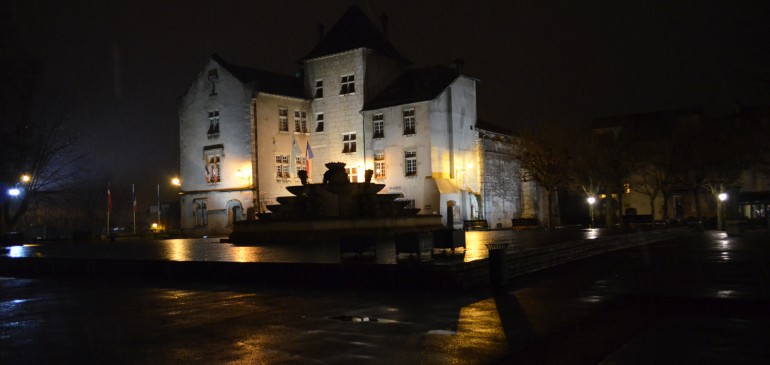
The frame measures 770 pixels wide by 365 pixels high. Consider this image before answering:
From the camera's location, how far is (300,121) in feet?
202

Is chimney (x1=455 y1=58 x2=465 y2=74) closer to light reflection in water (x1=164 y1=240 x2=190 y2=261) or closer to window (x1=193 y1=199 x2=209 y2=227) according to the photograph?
window (x1=193 y1=199 x2=209 y2=227)

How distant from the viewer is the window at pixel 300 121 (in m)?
61.3

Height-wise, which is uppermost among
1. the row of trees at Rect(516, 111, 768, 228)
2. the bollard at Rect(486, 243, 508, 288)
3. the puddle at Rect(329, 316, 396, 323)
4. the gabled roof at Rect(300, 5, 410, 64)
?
the gabled roof at Rect(300, 5, 410, 64)

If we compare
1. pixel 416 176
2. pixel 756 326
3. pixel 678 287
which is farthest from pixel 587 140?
pixel 756 326

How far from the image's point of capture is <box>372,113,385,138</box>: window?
190ft

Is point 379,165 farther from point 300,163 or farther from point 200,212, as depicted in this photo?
point 200,212

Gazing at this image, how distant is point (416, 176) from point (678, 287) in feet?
136

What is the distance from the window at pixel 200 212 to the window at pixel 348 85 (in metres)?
15.9

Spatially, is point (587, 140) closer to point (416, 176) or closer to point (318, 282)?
point (416, 176)

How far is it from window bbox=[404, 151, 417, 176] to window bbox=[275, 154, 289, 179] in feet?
36.0

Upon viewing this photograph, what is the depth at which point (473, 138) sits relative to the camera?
59.6m

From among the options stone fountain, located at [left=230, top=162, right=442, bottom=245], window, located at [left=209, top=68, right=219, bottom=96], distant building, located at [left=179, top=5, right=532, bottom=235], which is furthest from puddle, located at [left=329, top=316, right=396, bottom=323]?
window, located at [left=209, top=68, right=219, bottom=96]

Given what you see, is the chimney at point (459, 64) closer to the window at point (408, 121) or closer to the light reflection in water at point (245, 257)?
the window at point (408, 121)

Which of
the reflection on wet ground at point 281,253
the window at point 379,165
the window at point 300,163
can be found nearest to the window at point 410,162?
Result: the window at point 379,165
